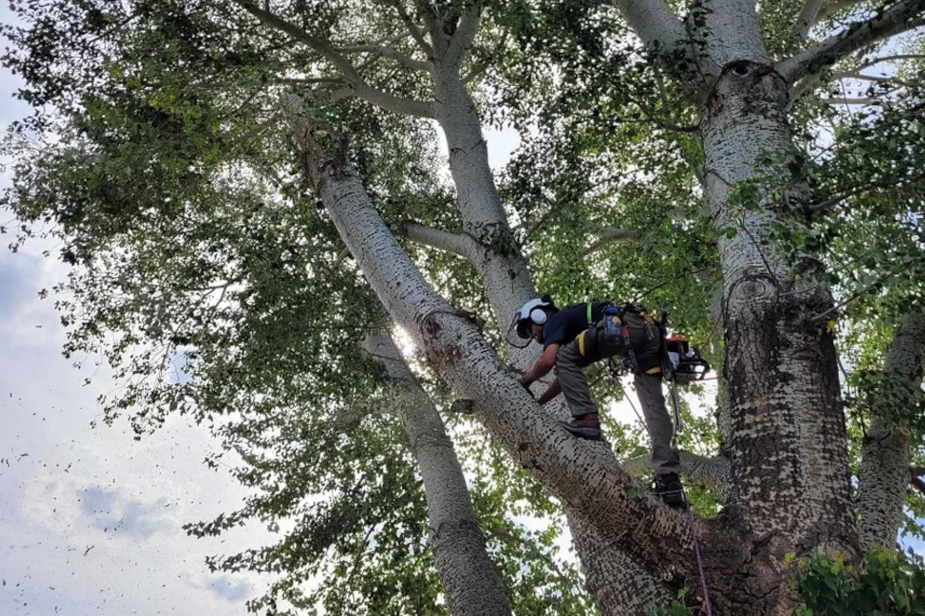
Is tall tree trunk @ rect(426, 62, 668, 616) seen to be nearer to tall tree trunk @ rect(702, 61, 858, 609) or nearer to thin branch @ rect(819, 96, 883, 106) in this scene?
tall tree trunk @ rect(702, 61, 858, 609)

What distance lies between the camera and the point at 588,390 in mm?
4531

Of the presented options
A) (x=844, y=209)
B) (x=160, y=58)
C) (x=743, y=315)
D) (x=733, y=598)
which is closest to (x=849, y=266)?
(x=743, y=315)

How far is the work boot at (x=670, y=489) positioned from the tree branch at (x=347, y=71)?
471 cm

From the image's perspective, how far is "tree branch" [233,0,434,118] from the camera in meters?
7.30

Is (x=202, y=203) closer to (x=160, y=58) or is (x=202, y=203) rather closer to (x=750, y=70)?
(x=160, y=58)

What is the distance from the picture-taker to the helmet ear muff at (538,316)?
4926 millimetres

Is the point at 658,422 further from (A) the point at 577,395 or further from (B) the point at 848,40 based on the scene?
(B) the point at 848,40

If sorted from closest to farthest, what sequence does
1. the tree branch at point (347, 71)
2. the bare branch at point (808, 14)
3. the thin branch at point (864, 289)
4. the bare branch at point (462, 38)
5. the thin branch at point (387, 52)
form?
the thin branch at point (864, 289) < the tree branch at point (347, 71) < the bare branch at point (808, 14) < the bare branch at point (462, 38) < the thin branch at point (387, 52)

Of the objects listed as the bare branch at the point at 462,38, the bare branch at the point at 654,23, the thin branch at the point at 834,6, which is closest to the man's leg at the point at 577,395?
the bare branch at the point at 654,23

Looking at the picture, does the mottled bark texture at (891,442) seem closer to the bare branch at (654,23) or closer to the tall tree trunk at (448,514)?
the bare branch at (654,23)

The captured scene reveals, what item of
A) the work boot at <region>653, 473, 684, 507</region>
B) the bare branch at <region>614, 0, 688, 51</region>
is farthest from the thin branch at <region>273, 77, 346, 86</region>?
the work boot at <region>653, 473, 684, 507</region>

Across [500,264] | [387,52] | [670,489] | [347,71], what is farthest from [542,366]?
[387,52]

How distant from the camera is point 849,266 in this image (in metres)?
4.08

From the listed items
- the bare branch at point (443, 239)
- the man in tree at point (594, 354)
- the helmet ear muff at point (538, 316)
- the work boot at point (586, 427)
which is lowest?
the work boot at point (586, 427)
